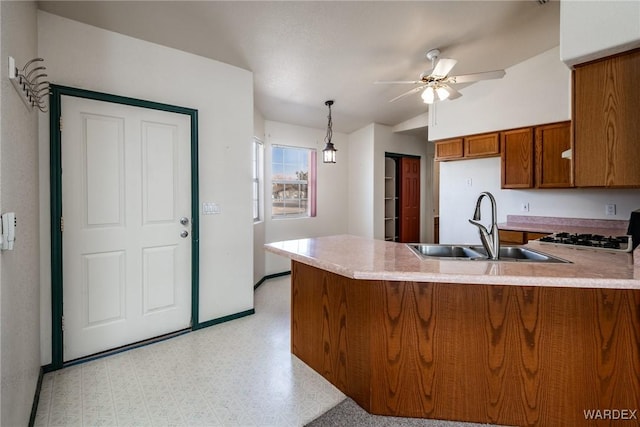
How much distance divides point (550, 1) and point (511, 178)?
193 centimetres

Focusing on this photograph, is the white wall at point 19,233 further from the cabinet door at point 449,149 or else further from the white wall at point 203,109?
the cabinet door at point 449,149

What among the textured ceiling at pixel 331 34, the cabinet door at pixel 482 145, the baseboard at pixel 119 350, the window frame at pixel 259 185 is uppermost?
the textured ceiling at pixel 331 34

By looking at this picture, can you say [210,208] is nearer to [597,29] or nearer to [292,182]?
[292,182]

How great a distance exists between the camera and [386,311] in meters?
1.68

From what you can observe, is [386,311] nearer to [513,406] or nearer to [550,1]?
[513,406]

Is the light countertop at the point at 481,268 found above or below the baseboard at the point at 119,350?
above

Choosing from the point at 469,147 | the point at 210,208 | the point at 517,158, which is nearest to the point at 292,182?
the point at 210,208

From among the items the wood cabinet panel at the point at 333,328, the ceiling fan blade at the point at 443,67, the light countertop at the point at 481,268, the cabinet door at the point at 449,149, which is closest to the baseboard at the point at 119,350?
the wood cabinet panel at the point at 333,328

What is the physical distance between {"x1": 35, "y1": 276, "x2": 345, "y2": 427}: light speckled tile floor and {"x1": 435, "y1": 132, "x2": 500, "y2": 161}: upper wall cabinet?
137 inches

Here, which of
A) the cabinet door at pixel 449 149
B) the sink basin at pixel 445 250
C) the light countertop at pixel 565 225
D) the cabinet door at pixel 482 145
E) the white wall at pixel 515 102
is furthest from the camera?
the cabinet door at pixel 449 149

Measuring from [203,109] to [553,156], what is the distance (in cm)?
388

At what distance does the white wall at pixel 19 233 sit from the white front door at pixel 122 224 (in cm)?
25

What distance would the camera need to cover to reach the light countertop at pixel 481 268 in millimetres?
1250

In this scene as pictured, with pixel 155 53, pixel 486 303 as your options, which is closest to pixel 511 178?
pixel 486 303
